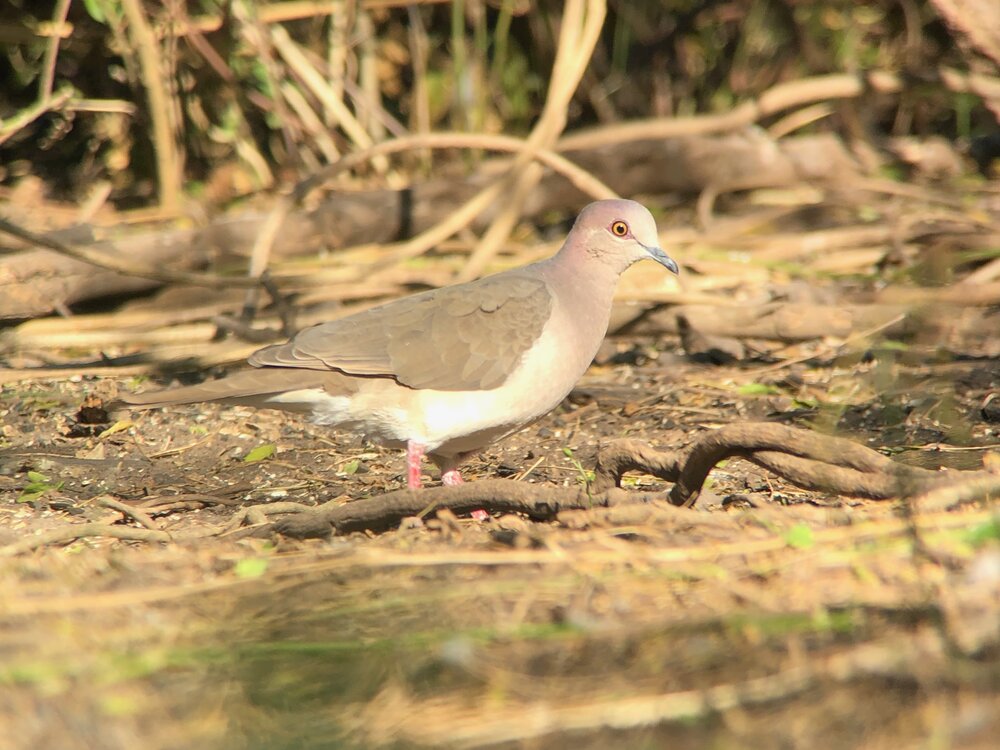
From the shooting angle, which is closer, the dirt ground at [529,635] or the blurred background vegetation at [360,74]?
the dirt ground at [529,635]

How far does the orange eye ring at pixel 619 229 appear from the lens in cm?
436

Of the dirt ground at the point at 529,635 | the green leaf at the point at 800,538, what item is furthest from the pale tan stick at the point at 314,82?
the green leaf at the point at 800,538

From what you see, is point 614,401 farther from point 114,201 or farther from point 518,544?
point 114,201

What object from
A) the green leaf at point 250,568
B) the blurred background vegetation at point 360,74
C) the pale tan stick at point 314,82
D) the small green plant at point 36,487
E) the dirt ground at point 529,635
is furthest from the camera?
the pale tan stick at point 314,82

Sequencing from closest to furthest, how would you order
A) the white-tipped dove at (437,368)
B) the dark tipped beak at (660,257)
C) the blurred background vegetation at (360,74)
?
the white-tipped dove at (437,368) < the dark tipped beak at (660,257) < the blurred background vegetation at (360,74)

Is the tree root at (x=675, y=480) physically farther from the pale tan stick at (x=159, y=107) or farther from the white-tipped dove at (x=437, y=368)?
the pale tan stick at (x=159, y=107)

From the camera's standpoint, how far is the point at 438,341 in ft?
13.3

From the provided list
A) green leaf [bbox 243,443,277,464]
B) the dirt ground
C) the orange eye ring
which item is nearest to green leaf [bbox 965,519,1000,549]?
the dirt ground

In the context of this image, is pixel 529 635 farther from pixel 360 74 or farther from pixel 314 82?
pixel 360 74

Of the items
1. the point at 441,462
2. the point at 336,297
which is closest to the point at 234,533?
the point at 441,462

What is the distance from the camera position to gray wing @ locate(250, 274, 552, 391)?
13.1 ft

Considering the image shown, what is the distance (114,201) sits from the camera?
7887mm

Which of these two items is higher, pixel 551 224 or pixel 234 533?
pixel 551 224

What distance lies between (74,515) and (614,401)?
84.5 inches
